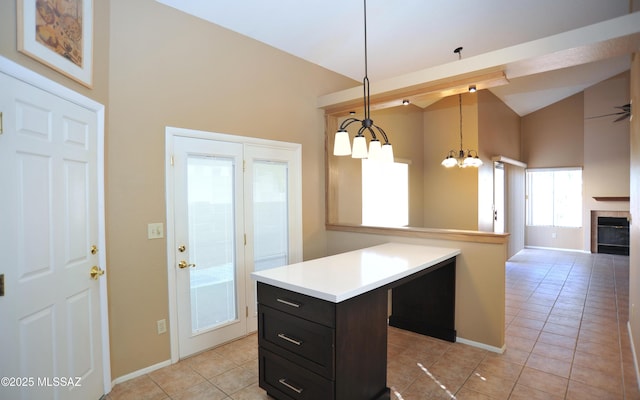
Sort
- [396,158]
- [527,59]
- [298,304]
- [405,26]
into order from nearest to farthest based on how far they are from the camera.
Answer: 1. [298,304]
2. [527,59]
3. [405,26]
4. [396,158]

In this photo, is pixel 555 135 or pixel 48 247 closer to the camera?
pixel 48 247

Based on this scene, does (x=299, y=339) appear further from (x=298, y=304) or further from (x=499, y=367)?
(x=499, y=367)

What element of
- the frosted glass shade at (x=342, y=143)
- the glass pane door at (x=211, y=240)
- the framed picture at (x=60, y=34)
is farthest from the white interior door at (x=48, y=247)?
the frosted glass shade at (x=342, y=143)

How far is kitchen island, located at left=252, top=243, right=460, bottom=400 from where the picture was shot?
1.84 metres

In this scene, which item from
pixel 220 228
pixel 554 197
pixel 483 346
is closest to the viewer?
pixel 483 346

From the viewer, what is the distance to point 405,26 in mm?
3492

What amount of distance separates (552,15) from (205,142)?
3716mm

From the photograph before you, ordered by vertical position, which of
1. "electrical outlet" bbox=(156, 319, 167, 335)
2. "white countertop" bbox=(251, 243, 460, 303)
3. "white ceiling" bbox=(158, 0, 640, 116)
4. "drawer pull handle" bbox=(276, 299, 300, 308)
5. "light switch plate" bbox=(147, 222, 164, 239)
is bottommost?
"electrical outlet" bbox=(156, 319, 167, 335)

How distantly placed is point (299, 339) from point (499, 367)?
1794 mm

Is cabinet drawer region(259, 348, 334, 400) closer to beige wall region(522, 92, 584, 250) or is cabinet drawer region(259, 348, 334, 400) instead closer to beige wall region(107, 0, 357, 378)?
beige wall region(107, 0, 357, 378)

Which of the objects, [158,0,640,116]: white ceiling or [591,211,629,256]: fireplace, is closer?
[158,0,640,116]: white ceiling

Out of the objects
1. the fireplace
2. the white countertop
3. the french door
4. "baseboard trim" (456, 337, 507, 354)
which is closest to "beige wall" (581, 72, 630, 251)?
the fireplace

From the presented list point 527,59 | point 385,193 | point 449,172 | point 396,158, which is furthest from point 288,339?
point 449,172

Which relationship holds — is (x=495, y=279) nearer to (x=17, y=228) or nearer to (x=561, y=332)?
(x=561, y=332)
